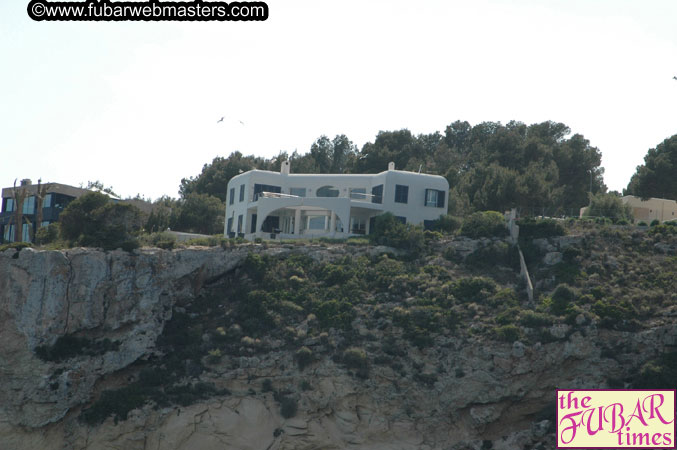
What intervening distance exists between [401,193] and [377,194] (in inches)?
85.3

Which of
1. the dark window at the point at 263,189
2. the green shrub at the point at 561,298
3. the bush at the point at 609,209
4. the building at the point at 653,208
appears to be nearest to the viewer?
the green shrub at the point at 561,298

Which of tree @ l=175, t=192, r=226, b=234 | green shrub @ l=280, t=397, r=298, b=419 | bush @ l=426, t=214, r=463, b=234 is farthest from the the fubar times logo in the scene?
tree @ l=175, t=192, r=226, b=234

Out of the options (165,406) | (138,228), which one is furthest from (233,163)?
(165,406)

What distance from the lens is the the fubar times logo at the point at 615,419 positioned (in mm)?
38750

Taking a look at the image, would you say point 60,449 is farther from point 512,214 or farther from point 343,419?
point 512,214

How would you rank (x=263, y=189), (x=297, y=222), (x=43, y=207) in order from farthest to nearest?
(x=43, y=207) → (x=263, y=189) → (x=297, y=222)

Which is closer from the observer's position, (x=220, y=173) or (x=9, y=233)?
(x=9, y=233)

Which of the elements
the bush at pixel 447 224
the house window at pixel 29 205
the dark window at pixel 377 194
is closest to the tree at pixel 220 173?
A: the house window at pixel 29 205

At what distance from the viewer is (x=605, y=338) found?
4800 centimetres

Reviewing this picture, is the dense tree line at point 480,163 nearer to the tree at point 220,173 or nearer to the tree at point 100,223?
the tree at point 220,173

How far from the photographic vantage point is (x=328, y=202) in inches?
2569

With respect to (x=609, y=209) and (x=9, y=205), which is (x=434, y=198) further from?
(x=9, y=205)

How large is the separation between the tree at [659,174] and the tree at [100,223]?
47.3m

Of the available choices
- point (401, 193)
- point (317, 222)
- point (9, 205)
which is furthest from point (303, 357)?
point (9, 205)
